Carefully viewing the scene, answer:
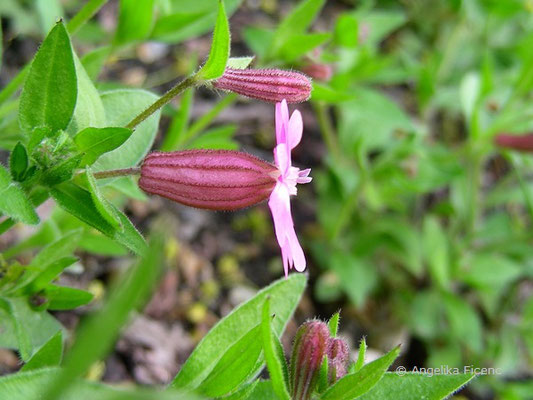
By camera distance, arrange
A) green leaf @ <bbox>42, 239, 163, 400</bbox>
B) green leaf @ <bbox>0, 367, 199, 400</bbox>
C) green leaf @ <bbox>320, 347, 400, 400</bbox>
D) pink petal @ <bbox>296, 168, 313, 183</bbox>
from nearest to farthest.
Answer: green leaf @ <bbox>42, 239, 163, 400</bbox>, green leaf @ <bbox>0, 367, 199, 400</bbox>, green leaf @ <bbox>320, 347, 400, 400</bbox>, pink petal @ <bbox>296, 168, 313, 183</bbox>

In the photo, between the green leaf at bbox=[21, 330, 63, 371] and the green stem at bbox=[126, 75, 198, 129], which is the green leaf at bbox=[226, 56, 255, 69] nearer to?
the green stem at bbox=[126, 75, 198, 129]

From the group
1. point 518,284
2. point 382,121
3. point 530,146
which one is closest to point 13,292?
point 382,121

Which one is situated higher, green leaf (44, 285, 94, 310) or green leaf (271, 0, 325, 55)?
green leaf (271, 0, 325, 55)

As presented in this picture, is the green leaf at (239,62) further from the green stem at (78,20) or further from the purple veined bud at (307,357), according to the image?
the purple veined bud at (307,357)

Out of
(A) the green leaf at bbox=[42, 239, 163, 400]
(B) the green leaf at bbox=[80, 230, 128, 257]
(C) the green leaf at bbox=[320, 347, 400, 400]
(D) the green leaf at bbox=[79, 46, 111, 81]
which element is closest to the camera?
(A) the green leaf at bbox=[42, 239, 163, 400]

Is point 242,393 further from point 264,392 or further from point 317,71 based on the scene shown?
point 317,71

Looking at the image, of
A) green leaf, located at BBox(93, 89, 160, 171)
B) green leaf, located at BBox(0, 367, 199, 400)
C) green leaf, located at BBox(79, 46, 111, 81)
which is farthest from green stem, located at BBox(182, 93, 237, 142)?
green leaf, located at BBox(0, 367, 199, 400)

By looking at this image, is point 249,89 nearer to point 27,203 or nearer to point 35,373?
point 27,203

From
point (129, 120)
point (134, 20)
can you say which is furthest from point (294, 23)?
point (129, 120)
